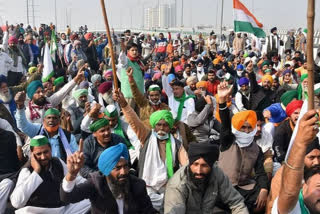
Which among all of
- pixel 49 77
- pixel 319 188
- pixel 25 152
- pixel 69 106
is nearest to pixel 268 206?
pixel 319 188

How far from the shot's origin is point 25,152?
4938 mm

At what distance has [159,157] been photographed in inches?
170

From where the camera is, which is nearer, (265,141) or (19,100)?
(265,141)

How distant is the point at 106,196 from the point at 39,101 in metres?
2.87

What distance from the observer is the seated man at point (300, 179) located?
2.03 metres

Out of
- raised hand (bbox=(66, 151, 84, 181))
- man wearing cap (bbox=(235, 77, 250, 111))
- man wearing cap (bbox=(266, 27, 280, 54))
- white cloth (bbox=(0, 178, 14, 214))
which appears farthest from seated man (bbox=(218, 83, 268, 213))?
man wearing cap (bbox=(266, 27, 280, 54))

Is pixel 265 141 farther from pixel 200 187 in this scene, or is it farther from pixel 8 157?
pixel 8 157

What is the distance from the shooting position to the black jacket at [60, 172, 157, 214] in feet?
11.1

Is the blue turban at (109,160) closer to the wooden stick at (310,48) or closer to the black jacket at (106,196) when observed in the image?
the black jacket at (106,196)

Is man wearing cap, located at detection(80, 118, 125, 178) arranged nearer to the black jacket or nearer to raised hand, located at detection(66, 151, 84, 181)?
the black jacket

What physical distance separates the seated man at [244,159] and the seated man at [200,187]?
0.59 m

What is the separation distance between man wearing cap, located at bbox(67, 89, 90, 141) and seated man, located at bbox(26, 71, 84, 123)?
0.91 ft

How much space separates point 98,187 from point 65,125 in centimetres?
271

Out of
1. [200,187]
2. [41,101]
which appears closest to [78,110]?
[41,101]
